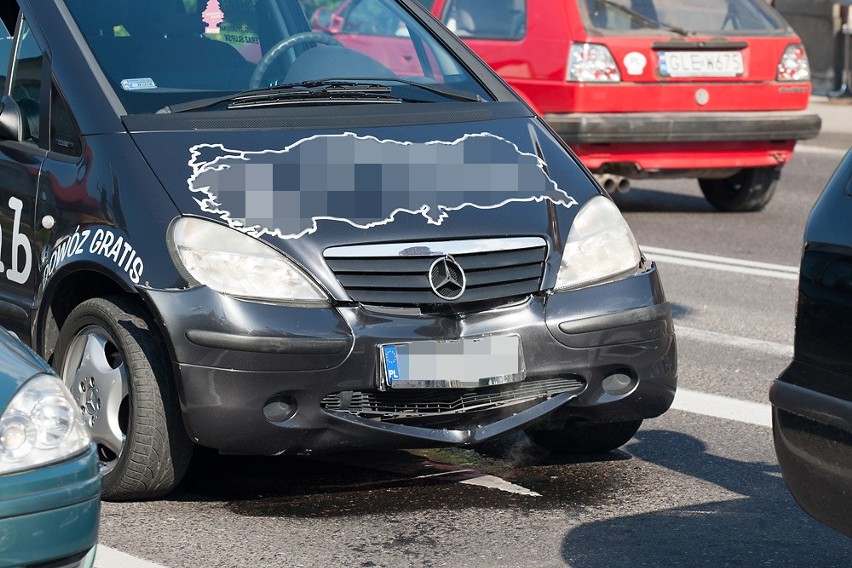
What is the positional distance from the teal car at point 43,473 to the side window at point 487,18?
7097 millimetres

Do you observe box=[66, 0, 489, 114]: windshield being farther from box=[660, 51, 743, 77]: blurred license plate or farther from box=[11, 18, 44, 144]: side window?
box=[660, 51, 743, 77]: blurred license plate

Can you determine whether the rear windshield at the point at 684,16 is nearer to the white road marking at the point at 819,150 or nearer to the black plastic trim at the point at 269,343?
the white road marking at the point at 819,150

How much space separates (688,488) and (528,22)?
5681 mm

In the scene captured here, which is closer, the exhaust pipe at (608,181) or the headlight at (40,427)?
the headlight at (40,427)

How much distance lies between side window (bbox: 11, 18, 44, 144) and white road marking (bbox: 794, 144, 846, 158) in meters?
10.2

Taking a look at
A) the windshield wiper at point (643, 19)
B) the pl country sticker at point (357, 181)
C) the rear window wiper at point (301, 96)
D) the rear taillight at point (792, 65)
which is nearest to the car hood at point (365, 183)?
the pl country sticker at point (357, 181)

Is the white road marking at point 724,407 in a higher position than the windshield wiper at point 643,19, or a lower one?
lower

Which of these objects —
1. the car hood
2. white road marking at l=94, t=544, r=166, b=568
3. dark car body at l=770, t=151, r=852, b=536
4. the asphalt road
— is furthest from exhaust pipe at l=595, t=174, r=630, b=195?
dark car body at l=770, t=151, r=852, b=536

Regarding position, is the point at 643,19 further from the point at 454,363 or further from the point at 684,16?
the point at 454,363

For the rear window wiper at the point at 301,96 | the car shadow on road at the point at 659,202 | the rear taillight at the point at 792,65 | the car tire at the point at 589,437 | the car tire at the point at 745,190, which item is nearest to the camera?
the rear window wiper at the point at 301,96

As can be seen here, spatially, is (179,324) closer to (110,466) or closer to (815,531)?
(110,466)

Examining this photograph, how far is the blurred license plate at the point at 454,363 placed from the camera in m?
4.55

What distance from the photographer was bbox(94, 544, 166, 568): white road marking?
427 cm

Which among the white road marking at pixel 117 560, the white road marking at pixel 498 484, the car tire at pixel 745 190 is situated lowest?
the car tire at pixel 745 190
